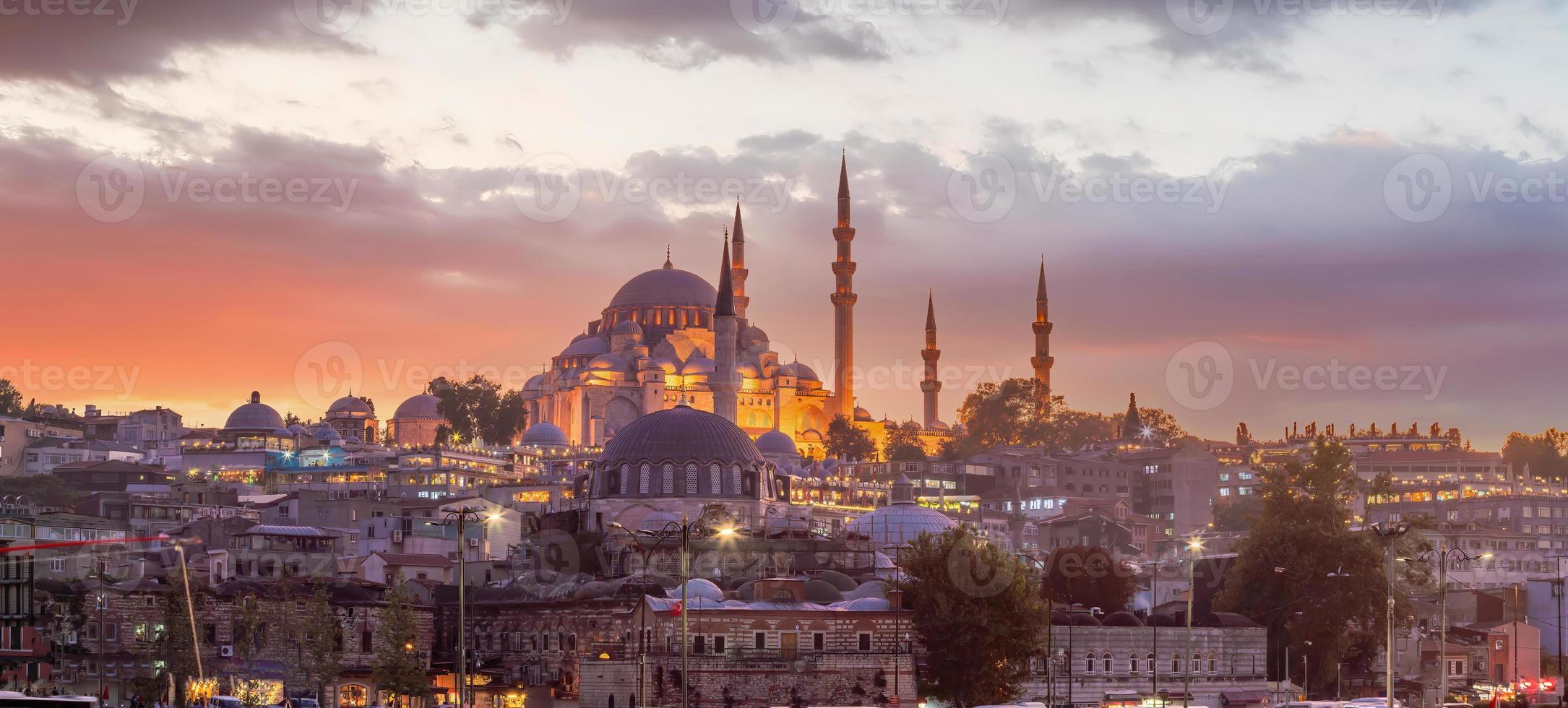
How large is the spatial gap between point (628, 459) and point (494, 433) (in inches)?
2446

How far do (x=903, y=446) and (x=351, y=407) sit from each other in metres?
41.6

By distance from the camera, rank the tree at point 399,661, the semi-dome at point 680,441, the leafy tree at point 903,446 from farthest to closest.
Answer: the leafy tree at point 903,446 → the semi-dome at point 680,441 → the tree at point 399,661

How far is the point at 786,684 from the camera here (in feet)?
195

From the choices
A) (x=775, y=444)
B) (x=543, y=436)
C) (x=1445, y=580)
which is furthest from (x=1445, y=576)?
(x=543, y=436)

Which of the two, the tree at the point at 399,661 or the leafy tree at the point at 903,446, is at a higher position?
the leafy tree at the point at 903,446

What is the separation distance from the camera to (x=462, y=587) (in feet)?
167

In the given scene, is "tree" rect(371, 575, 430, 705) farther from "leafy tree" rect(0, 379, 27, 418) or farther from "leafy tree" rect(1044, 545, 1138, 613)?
"leafy tree" rect(0, 379, 27, 418)

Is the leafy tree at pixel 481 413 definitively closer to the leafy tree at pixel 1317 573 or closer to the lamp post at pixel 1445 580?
the lamp post at pixel 1445 580

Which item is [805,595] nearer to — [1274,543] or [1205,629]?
[1205,629]

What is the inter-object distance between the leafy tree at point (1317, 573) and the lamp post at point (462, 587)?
2803 cm

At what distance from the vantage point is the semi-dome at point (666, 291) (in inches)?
6033

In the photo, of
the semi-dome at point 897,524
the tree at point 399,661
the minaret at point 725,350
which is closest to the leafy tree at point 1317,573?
the semi-dome at point 897,524

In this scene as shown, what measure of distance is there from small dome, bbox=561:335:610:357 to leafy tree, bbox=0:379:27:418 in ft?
122

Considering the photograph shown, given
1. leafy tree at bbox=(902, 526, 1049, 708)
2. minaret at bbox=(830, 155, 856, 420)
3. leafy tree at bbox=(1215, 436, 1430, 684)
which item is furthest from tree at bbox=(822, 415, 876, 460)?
leafy tree at bbox=(902, 526, 1049, 708)
